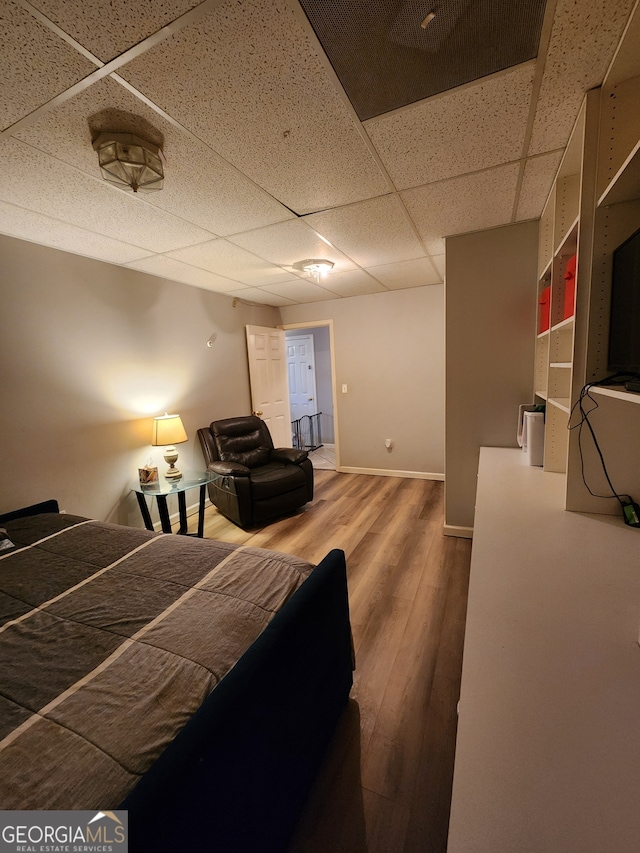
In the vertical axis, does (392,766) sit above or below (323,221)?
below

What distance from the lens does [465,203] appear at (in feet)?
6.88

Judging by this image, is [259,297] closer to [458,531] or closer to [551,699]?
[458,531]

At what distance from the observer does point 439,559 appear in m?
2.63

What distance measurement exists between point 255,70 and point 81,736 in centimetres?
191

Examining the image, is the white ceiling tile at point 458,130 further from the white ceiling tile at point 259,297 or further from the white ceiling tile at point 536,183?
the white ceiling tile at point 259,297

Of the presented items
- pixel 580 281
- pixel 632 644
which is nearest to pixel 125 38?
pixel 580 281

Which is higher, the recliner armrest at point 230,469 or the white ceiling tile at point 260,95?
the white ceiling tile at point 260,95

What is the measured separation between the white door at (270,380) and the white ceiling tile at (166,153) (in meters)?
2.42

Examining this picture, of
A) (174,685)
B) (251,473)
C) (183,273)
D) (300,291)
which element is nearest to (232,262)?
(183,273)

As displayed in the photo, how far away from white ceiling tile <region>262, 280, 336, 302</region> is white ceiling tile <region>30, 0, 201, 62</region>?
2813 mm

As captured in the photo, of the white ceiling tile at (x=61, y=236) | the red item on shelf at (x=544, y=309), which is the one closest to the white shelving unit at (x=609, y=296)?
the red item on shelf at (x=544, y=309)

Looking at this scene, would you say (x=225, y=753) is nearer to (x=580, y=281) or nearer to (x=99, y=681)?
(x=99, y=681)

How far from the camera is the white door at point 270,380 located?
4582mm

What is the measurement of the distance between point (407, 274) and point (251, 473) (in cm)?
264
